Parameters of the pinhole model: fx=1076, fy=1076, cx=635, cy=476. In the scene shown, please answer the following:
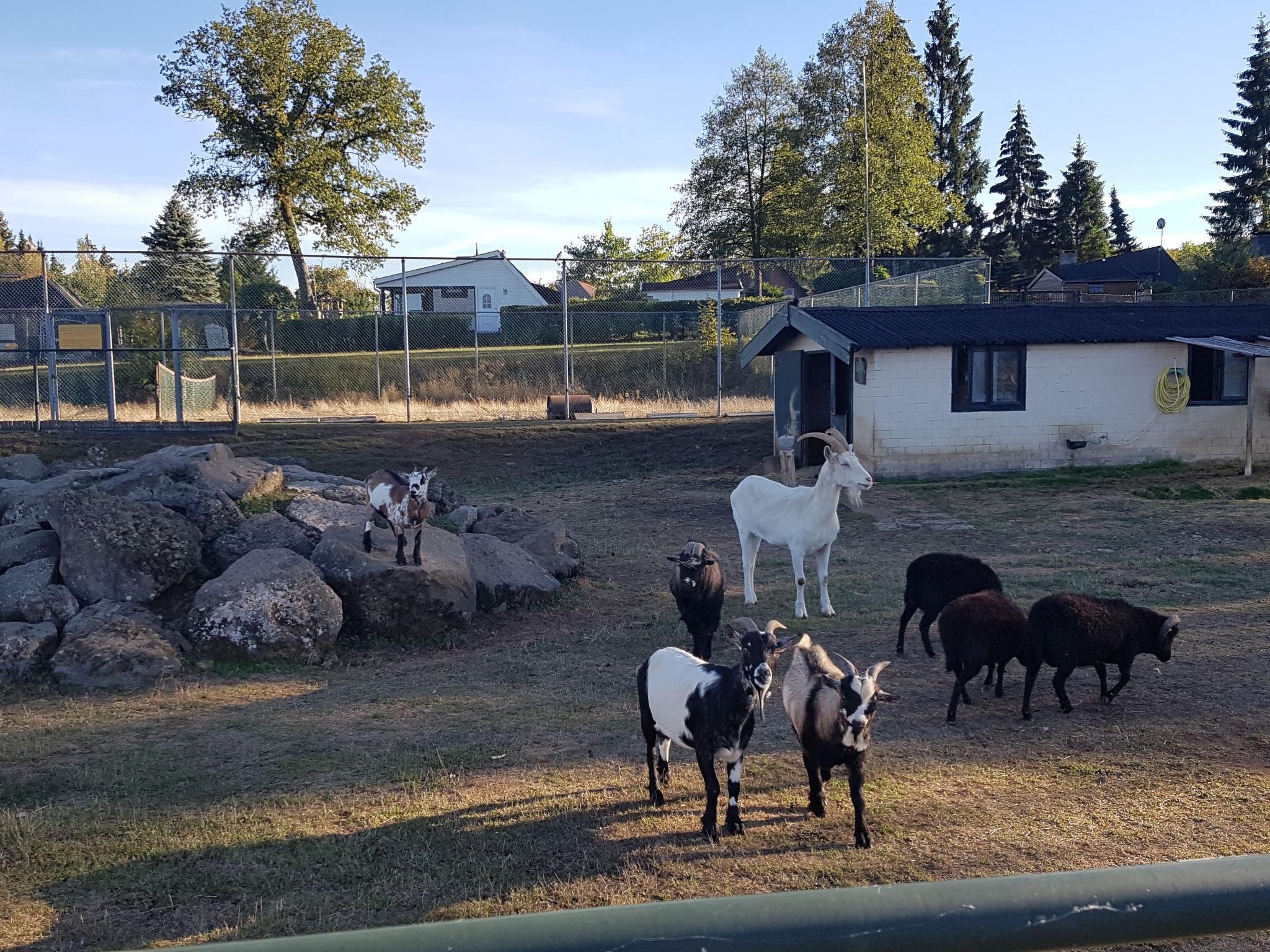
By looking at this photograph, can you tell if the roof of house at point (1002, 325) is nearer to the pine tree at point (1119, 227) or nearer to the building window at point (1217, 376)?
the building window at point (1217, 376)

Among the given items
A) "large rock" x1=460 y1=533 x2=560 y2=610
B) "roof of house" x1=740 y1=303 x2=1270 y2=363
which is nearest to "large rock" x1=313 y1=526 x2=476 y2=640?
"large rock" x1=460 y1=533 x2=560 y2=610

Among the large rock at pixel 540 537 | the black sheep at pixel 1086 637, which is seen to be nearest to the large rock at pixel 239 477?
the large rock at pixel 540 537

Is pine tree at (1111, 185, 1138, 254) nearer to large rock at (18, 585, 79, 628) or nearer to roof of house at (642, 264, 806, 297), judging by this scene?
roof of house at (642, 264, 806, 297)

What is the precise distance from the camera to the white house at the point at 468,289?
99.4ft

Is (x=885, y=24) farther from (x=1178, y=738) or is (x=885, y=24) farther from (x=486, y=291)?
(x=1178, y=738)

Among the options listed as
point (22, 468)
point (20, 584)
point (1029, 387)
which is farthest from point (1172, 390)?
point (22, 468)

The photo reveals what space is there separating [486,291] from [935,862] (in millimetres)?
48252

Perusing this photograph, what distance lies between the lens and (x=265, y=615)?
9180 millimetres

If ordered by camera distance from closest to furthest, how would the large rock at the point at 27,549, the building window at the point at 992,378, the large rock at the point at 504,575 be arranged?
the large rock at the point at 27,549
the large rock at the point at 504,575
the building window at the point at 992,378

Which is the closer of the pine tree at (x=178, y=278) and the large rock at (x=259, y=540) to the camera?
the large rock at (x=259, y=540)

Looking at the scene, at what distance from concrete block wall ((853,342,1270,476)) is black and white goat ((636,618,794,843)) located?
14152 millimetres

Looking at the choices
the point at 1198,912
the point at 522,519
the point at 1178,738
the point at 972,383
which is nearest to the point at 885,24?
the point at 972,383

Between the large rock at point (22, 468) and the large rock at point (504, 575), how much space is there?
27.7 ft

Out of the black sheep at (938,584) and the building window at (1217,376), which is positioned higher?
the building window at (1217,376)
